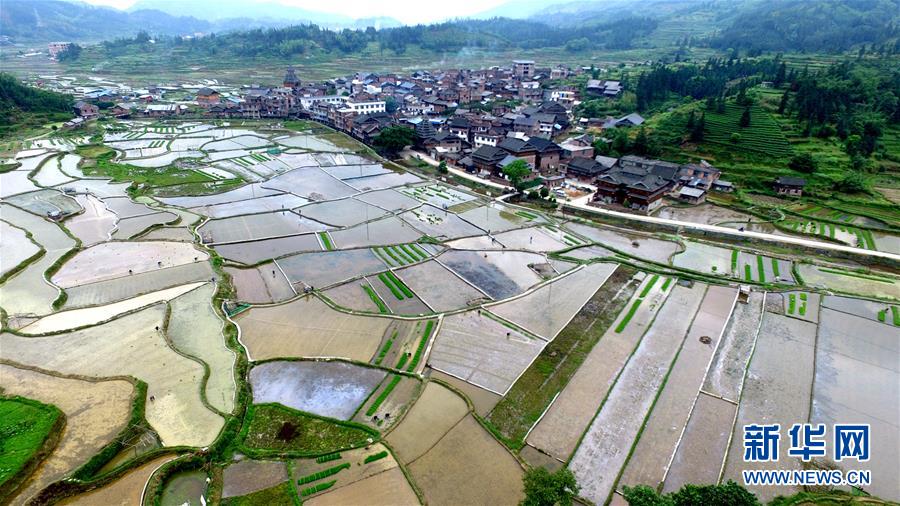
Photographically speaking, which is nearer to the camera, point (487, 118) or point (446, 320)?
point (446, 320)

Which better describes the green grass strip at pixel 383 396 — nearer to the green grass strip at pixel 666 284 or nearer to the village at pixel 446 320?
the village at pixel 446 320

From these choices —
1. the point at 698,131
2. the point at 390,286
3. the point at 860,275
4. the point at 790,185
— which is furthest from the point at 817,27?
the point at 390,286

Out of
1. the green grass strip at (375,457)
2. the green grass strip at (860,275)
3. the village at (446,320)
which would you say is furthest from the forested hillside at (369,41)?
the green grass strip at (375,457)

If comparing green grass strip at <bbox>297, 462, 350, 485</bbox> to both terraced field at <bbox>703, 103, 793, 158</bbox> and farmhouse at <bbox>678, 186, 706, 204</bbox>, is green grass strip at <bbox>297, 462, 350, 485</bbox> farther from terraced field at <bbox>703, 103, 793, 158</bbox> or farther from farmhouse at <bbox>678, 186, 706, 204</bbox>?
terraced field at <bbox>703, 103, 793, 158</bbox>

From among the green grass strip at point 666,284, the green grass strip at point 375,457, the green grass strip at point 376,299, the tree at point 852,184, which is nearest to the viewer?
the green grass strip at point 375,457

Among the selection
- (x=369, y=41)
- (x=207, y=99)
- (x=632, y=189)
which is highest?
(x=369, y=41)

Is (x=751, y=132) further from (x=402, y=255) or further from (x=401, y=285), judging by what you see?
(x=401, y=285)

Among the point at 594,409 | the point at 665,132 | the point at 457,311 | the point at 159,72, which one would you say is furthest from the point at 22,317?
the point at 159,72
